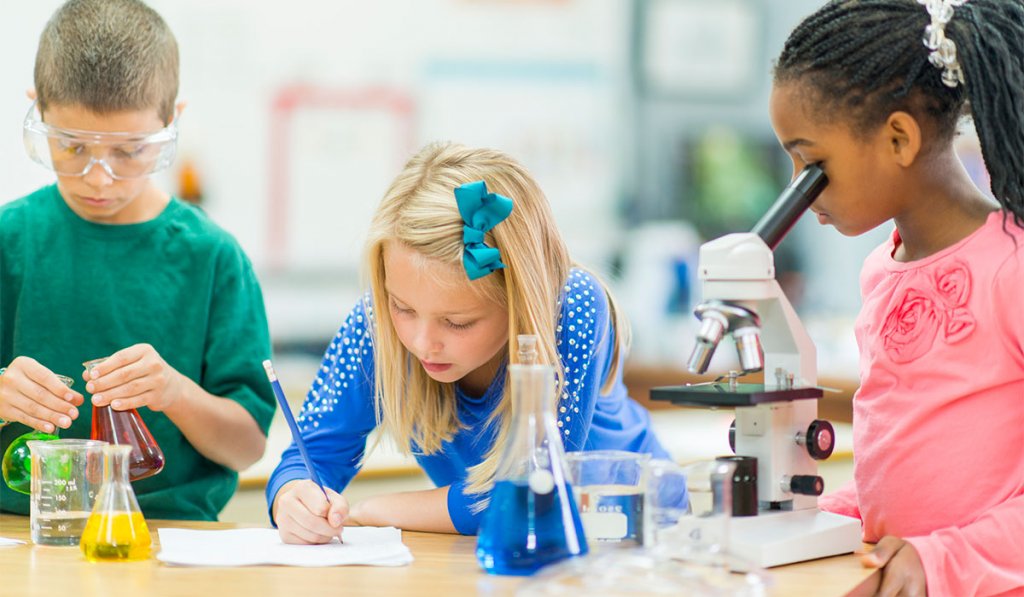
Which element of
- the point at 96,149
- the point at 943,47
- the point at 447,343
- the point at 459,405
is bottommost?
the point at 459,405

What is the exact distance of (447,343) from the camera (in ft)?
5.11

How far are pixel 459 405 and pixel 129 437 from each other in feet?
1.49

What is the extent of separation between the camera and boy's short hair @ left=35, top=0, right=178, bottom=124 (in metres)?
1.72

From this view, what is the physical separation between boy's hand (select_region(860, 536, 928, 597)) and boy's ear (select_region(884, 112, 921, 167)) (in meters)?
0.45

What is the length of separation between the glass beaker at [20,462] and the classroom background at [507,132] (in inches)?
69.8

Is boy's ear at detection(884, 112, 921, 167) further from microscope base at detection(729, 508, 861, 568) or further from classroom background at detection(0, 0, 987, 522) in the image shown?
classroom background at detection(0, 0, 987, 522)

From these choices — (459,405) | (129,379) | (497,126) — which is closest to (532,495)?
(459,405)

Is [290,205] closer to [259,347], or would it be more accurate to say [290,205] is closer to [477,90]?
[477,90]

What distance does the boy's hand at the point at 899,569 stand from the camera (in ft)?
4.30

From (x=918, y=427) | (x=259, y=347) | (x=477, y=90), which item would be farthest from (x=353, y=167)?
(x=918, y=427)

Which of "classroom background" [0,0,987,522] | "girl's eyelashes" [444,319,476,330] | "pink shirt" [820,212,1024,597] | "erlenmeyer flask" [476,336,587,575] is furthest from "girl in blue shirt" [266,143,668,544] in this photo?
"classroom background" [0,0,987,522]

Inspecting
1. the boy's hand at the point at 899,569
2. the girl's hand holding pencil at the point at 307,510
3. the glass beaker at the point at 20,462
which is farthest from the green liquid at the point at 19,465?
the boy's hand at the point at 899,569

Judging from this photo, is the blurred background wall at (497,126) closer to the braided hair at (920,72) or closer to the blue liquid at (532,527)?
the braided hair at (920,72)

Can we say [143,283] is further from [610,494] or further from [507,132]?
[507,132]
